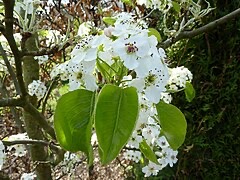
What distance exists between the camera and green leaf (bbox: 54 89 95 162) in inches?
36.6

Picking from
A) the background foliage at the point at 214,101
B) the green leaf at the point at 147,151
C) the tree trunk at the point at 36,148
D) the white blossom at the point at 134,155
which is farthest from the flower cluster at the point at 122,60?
the background foliage at the point at 214,101

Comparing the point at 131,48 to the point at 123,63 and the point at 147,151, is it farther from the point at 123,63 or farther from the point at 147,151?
the point at 147,151

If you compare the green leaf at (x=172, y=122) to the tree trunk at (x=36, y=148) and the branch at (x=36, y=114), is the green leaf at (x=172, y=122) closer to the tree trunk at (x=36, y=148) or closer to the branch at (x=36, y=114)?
the branch at (x=36, y=114)

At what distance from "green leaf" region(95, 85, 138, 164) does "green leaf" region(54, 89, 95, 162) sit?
0.16 feet

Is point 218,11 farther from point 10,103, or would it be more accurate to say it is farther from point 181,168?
point 10,103

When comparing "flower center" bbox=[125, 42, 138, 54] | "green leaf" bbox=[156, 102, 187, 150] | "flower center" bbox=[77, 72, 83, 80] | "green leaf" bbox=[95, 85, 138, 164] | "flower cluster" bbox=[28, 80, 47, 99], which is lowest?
"flower cluster" bbox=[28, 80, 47, 99]

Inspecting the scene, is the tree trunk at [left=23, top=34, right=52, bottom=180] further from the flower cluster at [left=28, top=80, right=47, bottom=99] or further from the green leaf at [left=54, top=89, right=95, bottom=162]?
the green leaf at [left=54, top=89, right=95, bottom=162]

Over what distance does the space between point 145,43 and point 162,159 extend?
0.73m

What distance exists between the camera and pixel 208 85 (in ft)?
8.75

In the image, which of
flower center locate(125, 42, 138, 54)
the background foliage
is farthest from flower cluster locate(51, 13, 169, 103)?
the background foliage

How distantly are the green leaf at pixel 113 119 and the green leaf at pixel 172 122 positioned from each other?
0.12 m

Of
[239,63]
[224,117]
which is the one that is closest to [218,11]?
[239,63]

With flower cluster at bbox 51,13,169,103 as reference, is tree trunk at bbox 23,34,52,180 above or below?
below

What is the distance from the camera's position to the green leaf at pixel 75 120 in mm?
930
